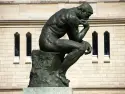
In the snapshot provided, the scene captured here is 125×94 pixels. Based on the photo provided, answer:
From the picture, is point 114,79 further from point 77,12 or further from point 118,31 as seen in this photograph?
point 77,12

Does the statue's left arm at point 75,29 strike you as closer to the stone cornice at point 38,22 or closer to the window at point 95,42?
the stone cornice at point 38,22

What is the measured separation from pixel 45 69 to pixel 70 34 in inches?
34.7

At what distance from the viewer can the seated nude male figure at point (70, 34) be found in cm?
1230

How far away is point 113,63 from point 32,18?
4.32 meters

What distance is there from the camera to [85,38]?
29.7 m

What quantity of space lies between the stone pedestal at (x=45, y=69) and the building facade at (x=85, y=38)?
17.2 m

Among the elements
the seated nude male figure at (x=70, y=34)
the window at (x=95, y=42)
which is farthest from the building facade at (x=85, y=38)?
the seated nude male figure at (x=70, y=34)

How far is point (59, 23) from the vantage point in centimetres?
1252

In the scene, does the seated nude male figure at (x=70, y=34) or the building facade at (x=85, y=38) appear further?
the building facade at (x=85, y=38)

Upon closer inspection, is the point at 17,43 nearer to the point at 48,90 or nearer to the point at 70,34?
the point at 70,34

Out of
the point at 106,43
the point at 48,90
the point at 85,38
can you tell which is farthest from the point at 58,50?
the point at 106,43

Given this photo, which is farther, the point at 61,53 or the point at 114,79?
the point at 114,79

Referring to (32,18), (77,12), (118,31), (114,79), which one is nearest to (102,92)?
(114,79)

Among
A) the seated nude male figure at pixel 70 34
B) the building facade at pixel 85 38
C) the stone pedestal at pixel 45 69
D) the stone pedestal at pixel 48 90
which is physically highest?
the seated nude male figure at pixel 70 34
